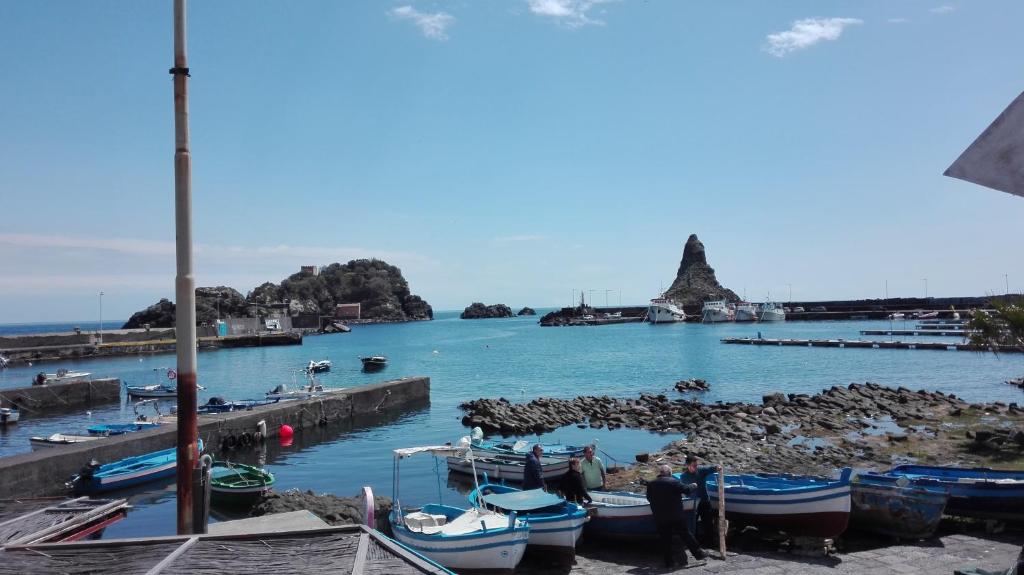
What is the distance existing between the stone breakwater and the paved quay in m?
9.30

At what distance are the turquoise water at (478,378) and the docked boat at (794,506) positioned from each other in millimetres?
9978

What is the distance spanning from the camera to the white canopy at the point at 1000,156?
3.03 meters

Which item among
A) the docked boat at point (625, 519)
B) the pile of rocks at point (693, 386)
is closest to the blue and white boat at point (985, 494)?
the docked boat at point (625, 519)

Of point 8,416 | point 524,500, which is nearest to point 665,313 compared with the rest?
point 8,416

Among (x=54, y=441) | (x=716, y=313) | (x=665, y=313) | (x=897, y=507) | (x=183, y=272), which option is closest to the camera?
(x=183, y=272)

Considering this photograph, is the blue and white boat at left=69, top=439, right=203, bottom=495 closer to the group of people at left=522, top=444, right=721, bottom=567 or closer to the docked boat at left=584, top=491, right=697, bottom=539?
the group of people at left=522, top=444, right=721, bottom=567

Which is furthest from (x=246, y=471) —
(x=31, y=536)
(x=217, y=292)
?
(x=217, y=292)

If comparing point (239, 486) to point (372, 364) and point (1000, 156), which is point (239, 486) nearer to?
point (1000, 156)

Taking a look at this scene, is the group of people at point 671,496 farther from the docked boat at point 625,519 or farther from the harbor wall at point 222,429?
the harbor wall at point 222,429

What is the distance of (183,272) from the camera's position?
316 inches

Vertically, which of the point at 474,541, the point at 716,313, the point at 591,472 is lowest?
the point at 474,541

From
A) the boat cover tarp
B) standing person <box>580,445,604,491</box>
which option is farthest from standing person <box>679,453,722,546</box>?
standing person <box>580,445,604,491</box>

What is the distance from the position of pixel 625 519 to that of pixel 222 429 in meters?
21.3

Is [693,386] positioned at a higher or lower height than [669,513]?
lower
